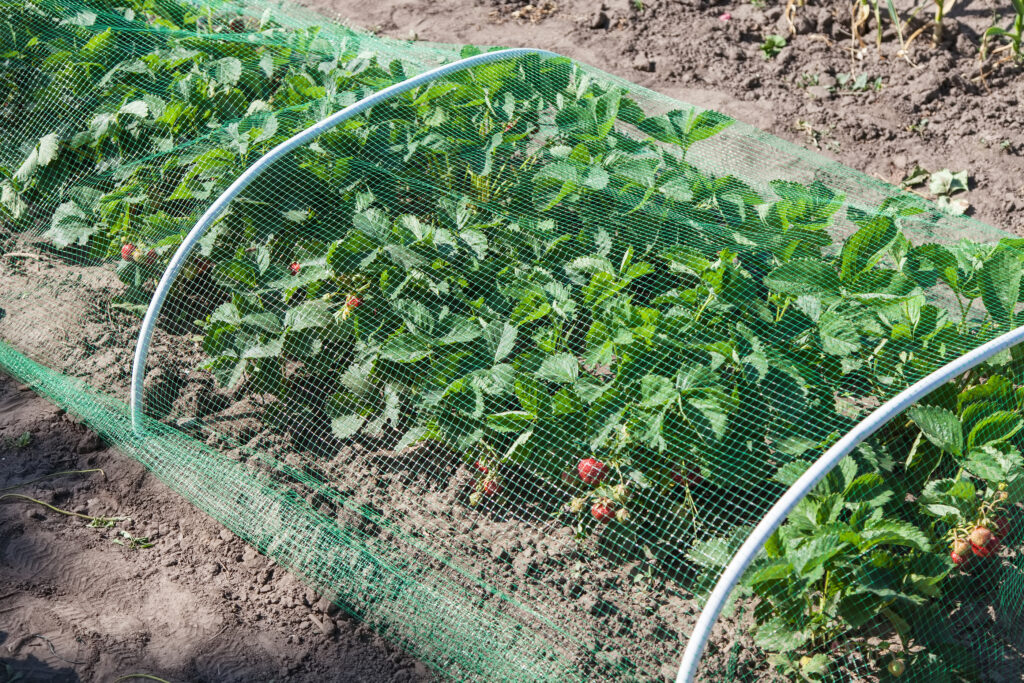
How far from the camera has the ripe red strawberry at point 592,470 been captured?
6.23ft

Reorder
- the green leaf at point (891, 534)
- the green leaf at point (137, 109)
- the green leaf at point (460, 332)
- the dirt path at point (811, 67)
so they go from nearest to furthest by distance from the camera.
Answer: the green leaf at point (891, 534), the green leaf at point (460, 332), the green leaf at point (137, 109), the dirt path at point (811, 67)

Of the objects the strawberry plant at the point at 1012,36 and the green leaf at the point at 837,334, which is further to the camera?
the strawberry plant at the point at 1012,36

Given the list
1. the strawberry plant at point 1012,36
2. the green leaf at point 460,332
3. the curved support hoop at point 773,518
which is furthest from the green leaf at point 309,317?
the strawberry plant at point 1012,36

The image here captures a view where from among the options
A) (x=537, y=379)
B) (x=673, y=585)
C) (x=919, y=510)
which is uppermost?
(x=537, y=379)

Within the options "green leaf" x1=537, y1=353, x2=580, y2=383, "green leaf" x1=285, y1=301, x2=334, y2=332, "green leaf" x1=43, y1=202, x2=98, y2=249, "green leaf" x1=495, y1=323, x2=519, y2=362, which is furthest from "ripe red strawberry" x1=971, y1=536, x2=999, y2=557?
"green leaf" x1=43, y1=202, x2=98, y2=249

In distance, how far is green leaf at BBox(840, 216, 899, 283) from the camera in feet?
6.80

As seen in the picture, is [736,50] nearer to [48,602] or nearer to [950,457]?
[950,457]

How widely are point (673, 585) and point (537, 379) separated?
0.53 metres

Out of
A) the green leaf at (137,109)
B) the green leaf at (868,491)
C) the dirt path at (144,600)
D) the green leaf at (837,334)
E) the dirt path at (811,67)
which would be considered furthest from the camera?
the dirt path at (811,67)

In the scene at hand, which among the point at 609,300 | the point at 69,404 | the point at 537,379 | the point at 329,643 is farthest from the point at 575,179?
the point at 69,404

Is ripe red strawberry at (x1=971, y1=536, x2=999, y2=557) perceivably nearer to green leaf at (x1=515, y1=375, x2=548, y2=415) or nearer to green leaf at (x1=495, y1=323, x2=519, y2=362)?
green leaf at (x1=515, y1=375, x2=548, y2=415)

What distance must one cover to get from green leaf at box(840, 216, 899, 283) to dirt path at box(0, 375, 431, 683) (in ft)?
4.38

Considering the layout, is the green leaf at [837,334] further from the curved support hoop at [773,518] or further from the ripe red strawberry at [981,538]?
the ripe red strawberry at [981,538]

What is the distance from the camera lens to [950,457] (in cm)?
193
